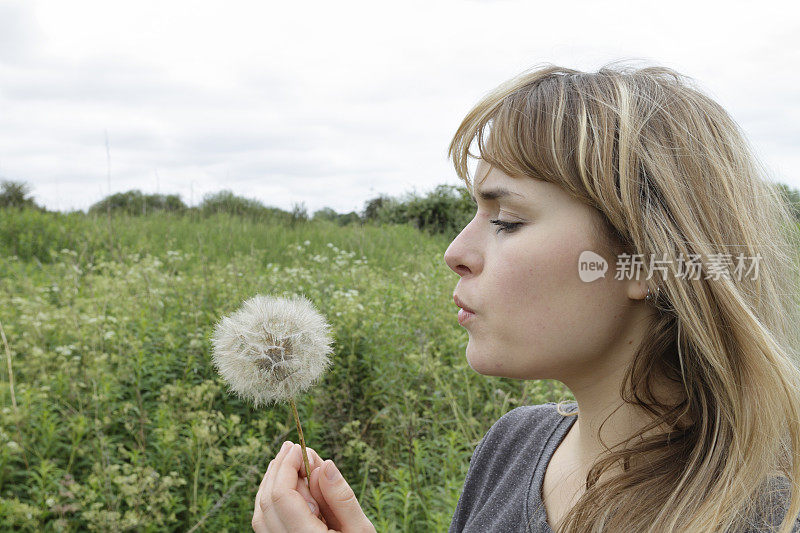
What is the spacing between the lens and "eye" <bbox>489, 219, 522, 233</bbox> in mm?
1376

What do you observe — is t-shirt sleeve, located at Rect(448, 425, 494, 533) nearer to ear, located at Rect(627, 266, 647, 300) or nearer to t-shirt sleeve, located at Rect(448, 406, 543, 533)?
t-shirt sleeve, located at Rect(448, 406, 543, 533)

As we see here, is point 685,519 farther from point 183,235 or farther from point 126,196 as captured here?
point 126,196

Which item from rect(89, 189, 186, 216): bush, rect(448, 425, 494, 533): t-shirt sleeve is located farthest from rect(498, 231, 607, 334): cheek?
rect(89, 189, 186, 216): bush

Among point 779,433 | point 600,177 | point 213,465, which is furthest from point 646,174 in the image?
point 213,465

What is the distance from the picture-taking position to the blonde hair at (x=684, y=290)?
1.21 metres

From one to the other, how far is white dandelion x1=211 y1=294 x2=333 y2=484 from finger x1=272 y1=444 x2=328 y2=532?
0.04 meters

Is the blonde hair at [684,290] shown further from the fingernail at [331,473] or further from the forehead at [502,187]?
the fingernail at [331,473]

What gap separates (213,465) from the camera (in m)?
3.36

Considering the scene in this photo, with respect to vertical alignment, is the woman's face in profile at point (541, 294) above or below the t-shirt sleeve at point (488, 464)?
above

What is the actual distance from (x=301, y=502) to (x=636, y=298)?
34.3 inches

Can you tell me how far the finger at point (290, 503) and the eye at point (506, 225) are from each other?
0.74 meters

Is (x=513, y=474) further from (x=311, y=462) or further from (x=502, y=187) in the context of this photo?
(x=502, y=187)

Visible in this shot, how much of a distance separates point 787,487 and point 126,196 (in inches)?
559

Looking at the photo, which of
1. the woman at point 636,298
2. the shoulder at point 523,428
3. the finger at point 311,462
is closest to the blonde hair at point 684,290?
the woman at point 636,298
